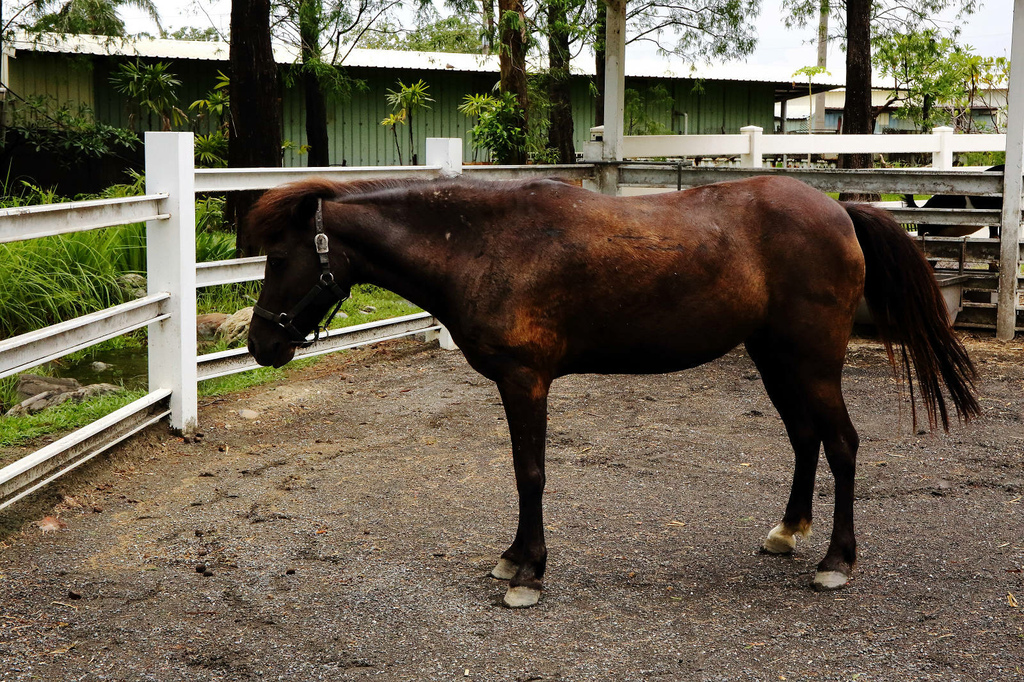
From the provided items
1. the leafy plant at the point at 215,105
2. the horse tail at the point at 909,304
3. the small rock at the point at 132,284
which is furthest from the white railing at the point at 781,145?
the leafy plant at the point at 215,105

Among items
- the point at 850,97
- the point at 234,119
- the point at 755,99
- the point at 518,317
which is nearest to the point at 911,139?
the point at 850,97

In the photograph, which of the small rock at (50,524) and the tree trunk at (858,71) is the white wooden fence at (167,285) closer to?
the small rock at (50,524)

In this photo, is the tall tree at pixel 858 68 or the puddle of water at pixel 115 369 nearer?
the puddle of water at pixel 115 369

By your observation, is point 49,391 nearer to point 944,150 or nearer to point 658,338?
point 658,338

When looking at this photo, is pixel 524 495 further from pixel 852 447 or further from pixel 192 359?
Result: pixel 192 359

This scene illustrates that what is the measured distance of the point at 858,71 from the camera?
1179 centimetres

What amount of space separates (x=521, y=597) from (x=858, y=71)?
1010cm

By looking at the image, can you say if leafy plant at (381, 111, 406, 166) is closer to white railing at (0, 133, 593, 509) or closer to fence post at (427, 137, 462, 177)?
fence post at (427, 137, 462, 177)

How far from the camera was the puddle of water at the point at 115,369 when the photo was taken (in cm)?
671

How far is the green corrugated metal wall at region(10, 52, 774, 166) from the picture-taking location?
1623 centimetres

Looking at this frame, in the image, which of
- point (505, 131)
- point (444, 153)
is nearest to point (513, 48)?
point (505, 131)

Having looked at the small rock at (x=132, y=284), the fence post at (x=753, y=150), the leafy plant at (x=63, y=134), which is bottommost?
the small rock at (x=132, y=284)

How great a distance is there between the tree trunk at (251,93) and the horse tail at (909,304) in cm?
697

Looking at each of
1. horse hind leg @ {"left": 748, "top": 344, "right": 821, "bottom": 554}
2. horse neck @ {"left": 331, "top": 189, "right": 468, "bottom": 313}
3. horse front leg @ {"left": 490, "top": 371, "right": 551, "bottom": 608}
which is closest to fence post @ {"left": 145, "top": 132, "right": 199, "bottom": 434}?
horse neck @ {"left": 331, "top": 189, "right": 468, "bottom": 313}
